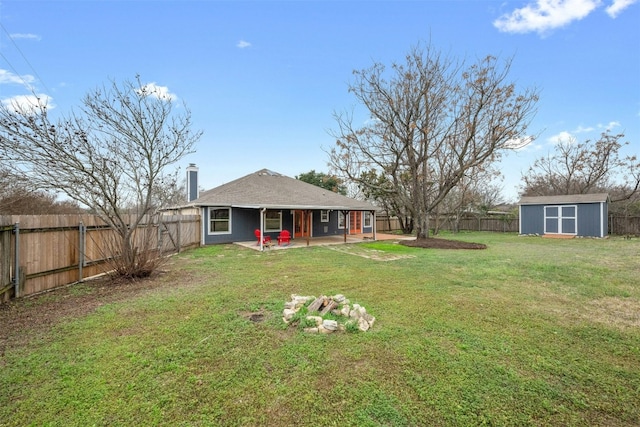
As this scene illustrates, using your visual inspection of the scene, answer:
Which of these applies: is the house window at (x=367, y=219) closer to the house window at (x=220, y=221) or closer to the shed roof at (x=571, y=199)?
the house window at (x=220, y=221)

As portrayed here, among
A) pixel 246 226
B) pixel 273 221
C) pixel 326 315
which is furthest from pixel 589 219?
pixel 326 315

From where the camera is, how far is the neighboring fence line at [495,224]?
18.3 m

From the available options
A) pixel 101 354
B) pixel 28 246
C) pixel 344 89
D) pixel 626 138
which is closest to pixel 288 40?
pixel 344 89

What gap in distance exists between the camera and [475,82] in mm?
13547

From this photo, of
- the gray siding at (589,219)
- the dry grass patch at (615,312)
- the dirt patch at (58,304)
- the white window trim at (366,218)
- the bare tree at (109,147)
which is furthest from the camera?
the white window trim at (366,218)

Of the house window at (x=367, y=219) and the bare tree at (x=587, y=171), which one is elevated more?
the bare tree at (x=587, y=171)

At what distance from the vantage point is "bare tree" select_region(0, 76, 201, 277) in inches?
200

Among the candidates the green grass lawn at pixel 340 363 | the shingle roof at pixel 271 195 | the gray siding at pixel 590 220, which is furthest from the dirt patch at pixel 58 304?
the gray siding at pixel 590 220

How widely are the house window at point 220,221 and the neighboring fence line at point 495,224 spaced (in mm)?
13400

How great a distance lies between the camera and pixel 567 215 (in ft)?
58.6

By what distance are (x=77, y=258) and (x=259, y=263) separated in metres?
4.29

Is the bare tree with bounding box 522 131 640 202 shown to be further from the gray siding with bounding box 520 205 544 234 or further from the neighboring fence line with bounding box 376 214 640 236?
the gray siding with bounding box 520 205 544 234

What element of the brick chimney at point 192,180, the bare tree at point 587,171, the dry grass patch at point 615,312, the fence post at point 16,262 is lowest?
the dry grass patch at point 615,312

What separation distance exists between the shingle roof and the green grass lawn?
8725 mm
